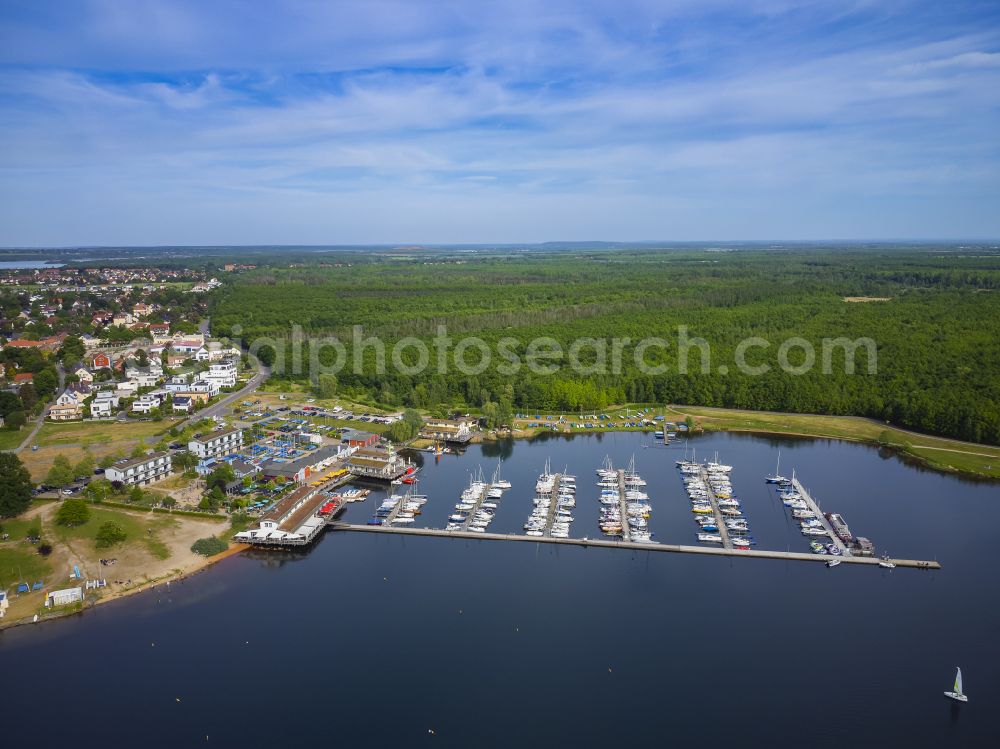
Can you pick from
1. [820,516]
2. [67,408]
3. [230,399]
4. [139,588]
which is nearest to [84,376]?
[67,408]

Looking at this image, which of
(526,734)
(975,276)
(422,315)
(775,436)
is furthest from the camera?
(975,276)

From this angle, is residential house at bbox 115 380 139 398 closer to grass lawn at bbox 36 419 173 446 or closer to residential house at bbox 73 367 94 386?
residential house at bbox 73 367 94 386

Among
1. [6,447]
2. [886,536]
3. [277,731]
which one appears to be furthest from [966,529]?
[6,447]

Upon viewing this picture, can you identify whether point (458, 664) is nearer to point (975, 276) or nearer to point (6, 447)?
point (6, 447)

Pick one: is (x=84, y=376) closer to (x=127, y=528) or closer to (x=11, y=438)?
(x=11, y=438)

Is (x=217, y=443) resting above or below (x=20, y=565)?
above

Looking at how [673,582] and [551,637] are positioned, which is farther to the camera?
[673,582]

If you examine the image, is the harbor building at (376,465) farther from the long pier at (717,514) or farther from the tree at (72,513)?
the long pier at (717,514)
